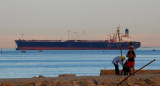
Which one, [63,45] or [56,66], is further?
[63,45]

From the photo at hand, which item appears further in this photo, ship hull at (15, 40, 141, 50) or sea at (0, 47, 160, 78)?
ship hull at (15, 40, 141, 50)

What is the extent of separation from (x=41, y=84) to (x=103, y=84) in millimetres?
1498

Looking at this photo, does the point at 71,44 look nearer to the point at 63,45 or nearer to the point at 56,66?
the point at 63,45

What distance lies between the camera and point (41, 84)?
30.8 ft

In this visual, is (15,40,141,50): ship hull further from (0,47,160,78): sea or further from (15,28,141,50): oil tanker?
(0,47,160,78): sea

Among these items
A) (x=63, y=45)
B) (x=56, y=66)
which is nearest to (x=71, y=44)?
(x=63, y=45)

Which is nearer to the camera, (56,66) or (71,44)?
(56,66)

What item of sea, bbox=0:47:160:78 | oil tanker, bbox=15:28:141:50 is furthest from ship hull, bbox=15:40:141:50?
sea, bbox=0:47:160:78

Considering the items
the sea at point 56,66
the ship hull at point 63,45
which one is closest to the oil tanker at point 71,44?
the ship hull at point 63,45

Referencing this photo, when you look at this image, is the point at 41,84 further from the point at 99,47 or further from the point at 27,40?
the point at 99,47

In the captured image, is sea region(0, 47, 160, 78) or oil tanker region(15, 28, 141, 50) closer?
sea region(0, 47, 160, 78)

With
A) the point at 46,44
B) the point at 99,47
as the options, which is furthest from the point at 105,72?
the point at 99,47

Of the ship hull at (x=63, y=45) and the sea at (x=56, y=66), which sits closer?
the sea at (x=56, y=66)

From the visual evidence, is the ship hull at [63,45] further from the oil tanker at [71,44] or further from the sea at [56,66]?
the sea at [56,66]
